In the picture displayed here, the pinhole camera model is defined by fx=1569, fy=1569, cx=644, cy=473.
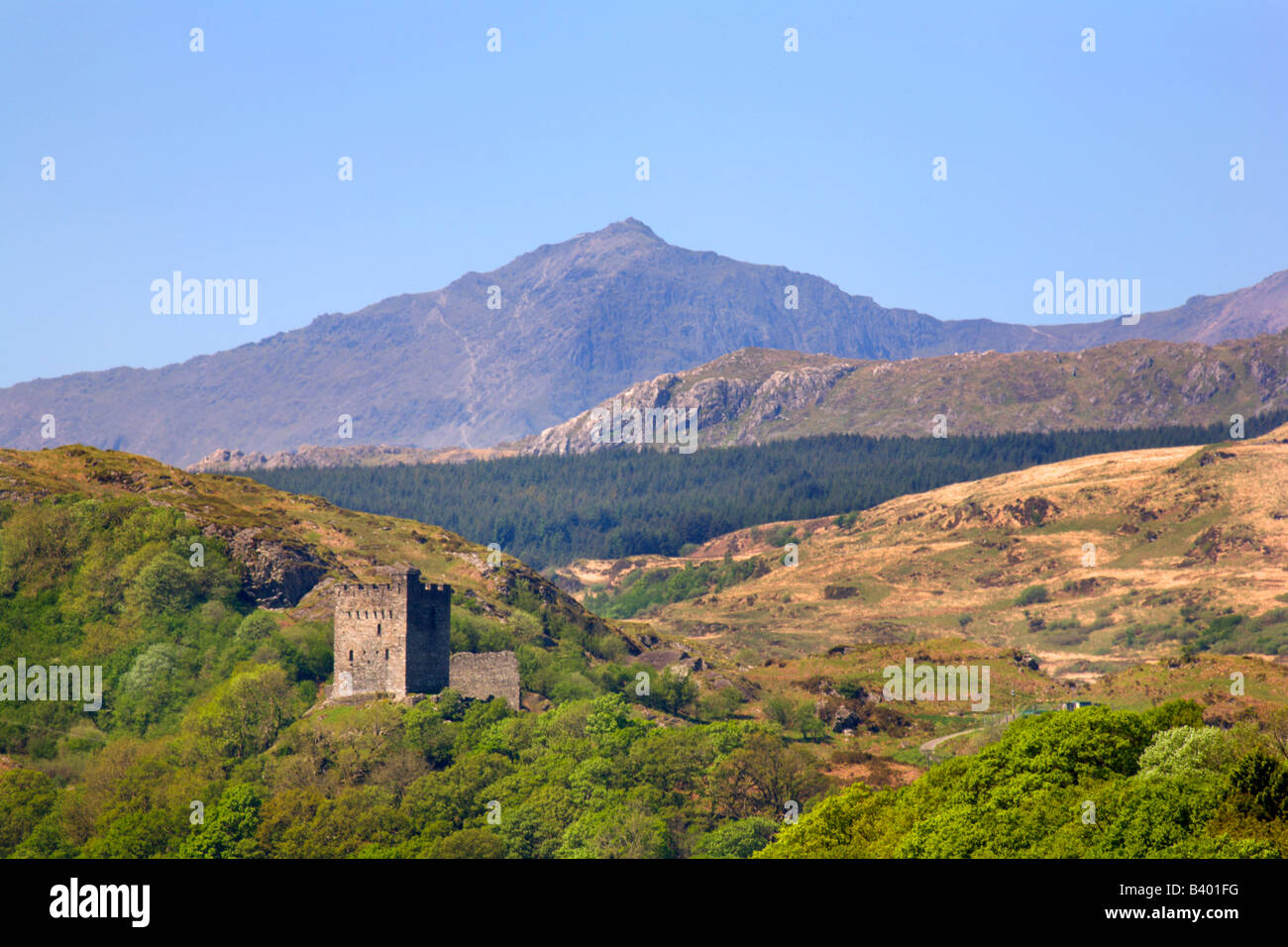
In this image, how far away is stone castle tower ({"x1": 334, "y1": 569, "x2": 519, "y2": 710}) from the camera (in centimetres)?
10162

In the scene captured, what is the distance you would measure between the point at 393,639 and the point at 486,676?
9.67 metres

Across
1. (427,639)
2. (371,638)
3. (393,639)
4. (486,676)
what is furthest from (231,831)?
(486,676)

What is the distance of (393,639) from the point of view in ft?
338

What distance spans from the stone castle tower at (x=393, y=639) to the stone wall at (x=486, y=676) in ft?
2.26

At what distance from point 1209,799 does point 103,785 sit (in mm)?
69634

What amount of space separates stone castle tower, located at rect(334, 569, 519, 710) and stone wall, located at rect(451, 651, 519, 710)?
690 millimetres

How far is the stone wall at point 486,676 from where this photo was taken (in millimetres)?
108125

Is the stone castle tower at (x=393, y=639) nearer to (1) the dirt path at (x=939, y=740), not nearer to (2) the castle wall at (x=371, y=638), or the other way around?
(2) the castle wall at (x=371, y=638)

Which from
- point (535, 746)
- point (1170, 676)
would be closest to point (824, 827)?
point (535, 746)

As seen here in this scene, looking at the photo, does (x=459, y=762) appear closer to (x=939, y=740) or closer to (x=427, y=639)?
(x=427, y=639)

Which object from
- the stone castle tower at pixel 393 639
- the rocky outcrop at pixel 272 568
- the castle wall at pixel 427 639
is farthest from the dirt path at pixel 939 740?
the rocky outcrop at pixel 272 568

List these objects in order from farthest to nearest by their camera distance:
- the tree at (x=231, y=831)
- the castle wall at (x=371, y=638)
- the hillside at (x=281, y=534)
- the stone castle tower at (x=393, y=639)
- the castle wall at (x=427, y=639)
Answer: the hillside at (x=281, y=534) < the castle wall at (x=427, y=639) < the stone castle tower at (x=393, y=639) < the castle wall at (x=371, y=638) < the tree at (x=231, y=831)
